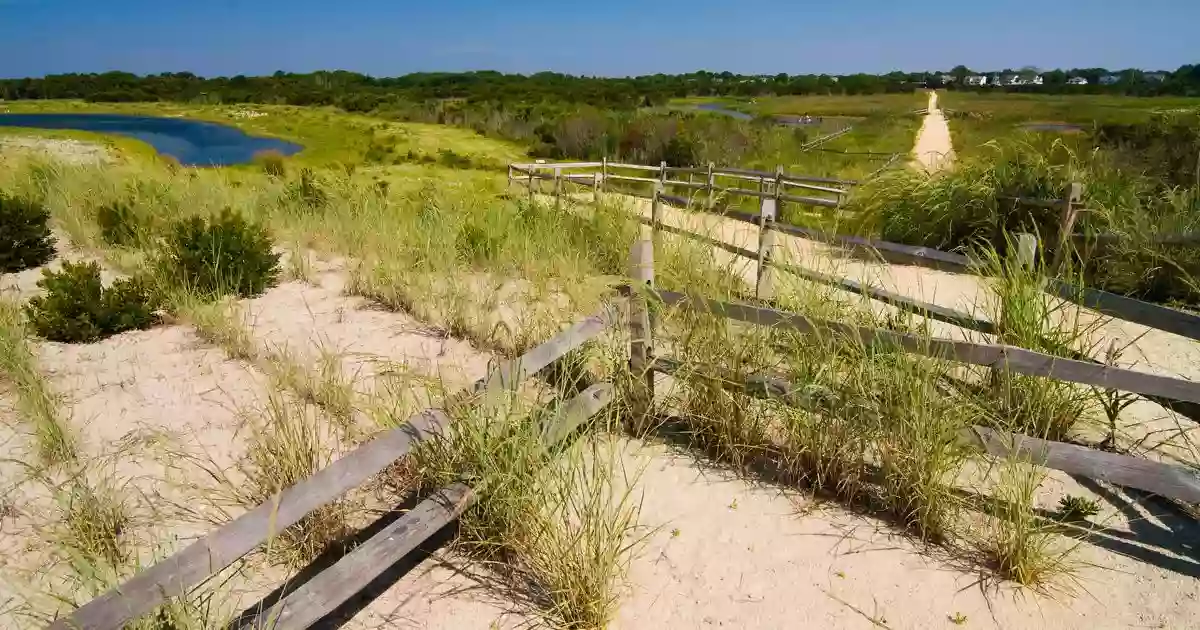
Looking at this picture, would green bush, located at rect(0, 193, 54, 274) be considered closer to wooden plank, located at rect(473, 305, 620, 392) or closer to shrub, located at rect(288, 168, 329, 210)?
shrub, located at rect(288, 168, 329, 210)

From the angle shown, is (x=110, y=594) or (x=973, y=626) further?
(x=973, y=626)

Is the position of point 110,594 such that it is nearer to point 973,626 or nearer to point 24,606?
point 24,606

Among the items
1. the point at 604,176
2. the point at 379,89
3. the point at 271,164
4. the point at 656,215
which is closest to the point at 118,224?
the point at 656,215

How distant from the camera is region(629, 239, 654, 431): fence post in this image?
3803 mm

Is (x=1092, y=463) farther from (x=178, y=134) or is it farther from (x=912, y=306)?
(x=178, y=134)

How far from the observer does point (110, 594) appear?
6.24 feet

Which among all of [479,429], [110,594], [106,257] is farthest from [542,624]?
[106,257]

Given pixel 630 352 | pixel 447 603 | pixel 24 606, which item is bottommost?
pixel 447 603

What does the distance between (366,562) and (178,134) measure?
4820 centimetres

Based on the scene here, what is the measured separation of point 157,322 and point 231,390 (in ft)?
5.78

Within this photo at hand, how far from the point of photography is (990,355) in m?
3.15

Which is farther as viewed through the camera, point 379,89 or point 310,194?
point 379,89

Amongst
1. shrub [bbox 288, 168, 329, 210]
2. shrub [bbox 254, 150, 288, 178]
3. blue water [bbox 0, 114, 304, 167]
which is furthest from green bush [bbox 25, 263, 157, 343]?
blue water [bbox 0, 114, 304, 167]

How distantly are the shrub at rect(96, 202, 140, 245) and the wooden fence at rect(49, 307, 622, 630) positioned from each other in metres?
6.87
